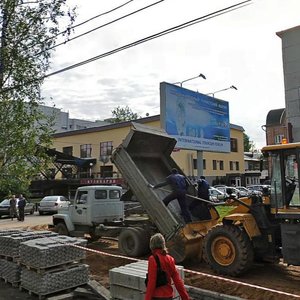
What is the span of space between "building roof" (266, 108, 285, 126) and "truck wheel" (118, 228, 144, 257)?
2146 inches

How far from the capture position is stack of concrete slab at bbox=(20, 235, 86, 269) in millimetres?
7914

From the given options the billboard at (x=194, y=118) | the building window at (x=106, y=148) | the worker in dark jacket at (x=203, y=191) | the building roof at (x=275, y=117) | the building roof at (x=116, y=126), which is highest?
the building roof at (x=275, y=117)

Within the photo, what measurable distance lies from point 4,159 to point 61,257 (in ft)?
15.8

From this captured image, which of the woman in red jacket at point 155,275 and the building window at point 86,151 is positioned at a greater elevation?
the building window at point 86,151

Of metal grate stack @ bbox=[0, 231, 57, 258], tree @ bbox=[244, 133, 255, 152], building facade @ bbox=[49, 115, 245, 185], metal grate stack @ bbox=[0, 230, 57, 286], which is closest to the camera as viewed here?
metal grate stack @ bbox=[0, 230, 57, 286]

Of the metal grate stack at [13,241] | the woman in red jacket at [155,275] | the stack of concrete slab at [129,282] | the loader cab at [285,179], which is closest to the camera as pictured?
the woman in red jacket at [155,275]

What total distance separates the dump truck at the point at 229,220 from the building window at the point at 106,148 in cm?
4226

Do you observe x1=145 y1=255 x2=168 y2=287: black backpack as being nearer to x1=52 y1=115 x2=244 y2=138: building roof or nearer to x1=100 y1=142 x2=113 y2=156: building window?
x1=52 y1=115 x2=244 y2=138: building roof

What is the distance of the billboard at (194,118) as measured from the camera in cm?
2329

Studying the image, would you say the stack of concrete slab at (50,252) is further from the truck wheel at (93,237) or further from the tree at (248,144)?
the tree at (248,144)

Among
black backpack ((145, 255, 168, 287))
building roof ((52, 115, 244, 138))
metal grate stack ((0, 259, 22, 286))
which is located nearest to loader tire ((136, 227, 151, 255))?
metal grate stack ((0, 259, 22, 286))

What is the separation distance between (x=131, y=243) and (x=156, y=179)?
6.51 feet

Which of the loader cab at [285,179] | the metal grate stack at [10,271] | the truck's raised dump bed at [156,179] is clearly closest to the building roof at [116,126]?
the truck's raised dump bed at [156,179]

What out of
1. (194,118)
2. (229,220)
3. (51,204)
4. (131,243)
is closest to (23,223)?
(51,204)
